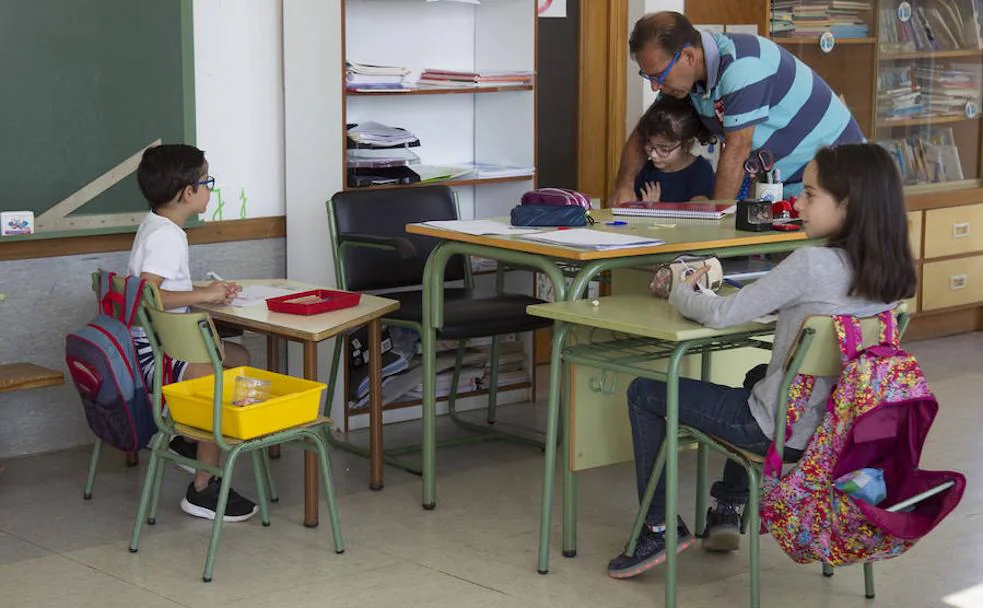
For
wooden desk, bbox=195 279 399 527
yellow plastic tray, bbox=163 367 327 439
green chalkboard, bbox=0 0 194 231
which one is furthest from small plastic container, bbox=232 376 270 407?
green chalkboard, bbox=0 0 194 231

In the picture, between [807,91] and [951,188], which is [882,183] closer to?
[807,91]

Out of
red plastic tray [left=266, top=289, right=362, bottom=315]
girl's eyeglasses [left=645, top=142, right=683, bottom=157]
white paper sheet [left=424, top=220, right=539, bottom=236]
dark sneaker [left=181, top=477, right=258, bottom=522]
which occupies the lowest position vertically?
dark sneaker [left=181, top=477, right=258, bottom=522]

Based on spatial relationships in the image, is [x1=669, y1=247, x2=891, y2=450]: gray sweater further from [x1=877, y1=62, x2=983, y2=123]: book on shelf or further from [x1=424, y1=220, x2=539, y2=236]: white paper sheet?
[x1=877, y1=62, x2=983, y2=123]: book on shelf

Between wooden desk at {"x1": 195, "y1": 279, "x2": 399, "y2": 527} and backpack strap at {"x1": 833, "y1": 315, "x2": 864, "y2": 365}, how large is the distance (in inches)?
52.0

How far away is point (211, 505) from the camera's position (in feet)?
12.4

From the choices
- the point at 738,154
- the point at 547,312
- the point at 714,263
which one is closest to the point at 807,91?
the point at 738,154

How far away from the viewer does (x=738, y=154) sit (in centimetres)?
414

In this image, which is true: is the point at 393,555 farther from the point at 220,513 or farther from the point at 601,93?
the point at 601,93

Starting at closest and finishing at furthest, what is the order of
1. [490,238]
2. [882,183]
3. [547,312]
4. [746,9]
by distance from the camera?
[882,183], [547,312], [490,238], [746,9]

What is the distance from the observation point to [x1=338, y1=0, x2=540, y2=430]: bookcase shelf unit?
4.87 metres

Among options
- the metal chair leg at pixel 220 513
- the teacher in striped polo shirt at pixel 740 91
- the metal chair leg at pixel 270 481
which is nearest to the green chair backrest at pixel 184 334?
the metal chair leg at pixel 220 513

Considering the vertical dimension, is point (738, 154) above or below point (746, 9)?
below

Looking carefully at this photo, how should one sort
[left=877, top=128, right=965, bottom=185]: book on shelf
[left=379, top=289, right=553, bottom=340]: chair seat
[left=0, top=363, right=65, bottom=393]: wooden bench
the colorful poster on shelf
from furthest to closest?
[left=877, top=128, right=965, bottom=185]: book on shelf, the colorful poster on shelf, [left=379, top=289, right=553, bottom=340]: chair seat, [left=0, top=363, right=65, bottom=393]: wooden bench

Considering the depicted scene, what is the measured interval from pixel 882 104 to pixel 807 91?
7.72 ft
